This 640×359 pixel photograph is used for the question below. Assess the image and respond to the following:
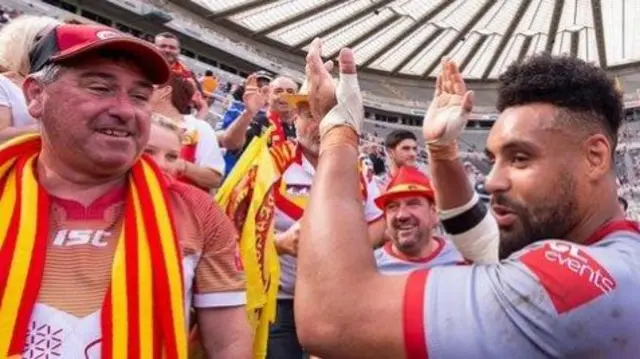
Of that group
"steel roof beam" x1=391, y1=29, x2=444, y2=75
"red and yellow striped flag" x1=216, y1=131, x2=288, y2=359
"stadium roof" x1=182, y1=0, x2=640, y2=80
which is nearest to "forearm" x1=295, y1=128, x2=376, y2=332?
"red and yellow striped flag" x1=216, y1=131, x2=288, y2=359

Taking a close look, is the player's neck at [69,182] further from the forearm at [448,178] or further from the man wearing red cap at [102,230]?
the forearm at [448,178]

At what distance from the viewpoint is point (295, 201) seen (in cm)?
358

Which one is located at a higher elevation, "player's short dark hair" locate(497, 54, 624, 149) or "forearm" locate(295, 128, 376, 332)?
"player's short dark hair" locate(497, 54, 624, 149)

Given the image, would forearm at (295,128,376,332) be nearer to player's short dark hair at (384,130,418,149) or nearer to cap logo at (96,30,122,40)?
cap logo at (96,30,122,40)

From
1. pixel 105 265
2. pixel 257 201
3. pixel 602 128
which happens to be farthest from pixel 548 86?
pixel 257 201

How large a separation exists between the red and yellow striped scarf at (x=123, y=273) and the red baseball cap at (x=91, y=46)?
28 cm

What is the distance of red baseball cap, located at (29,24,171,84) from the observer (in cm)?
175

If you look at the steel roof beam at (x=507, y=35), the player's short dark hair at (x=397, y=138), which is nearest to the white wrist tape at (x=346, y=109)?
the player's short dark hair at (x=397, y=138)

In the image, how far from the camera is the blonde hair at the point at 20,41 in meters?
2.69

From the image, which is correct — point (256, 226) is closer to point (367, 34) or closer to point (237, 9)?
point (237, 9)

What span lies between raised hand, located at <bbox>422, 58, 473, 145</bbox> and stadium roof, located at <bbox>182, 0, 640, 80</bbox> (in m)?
30.6

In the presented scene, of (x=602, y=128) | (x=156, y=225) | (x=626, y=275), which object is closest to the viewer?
(x=626, y=275)

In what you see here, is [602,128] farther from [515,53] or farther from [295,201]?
[515,53]

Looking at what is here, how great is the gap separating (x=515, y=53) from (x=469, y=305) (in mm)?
38886
